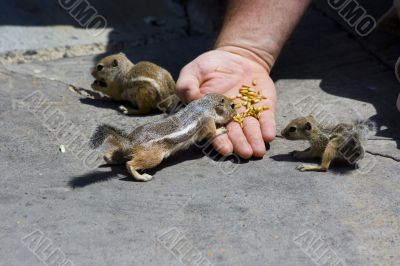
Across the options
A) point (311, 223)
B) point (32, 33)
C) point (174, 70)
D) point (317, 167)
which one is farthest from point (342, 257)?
point (32, 33)

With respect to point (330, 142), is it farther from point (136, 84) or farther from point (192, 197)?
point (136, 84)

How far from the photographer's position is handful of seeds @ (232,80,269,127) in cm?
460

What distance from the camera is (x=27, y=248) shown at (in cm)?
341

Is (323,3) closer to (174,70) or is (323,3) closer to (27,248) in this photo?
A: (174,70)

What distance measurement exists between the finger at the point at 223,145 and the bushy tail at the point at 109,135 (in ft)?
2.01

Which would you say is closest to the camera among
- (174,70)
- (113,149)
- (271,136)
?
(113,149)

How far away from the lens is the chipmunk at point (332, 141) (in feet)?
13.6

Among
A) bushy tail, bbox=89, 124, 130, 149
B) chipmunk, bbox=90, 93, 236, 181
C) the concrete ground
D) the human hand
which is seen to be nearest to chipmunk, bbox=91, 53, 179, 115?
the concrete ground

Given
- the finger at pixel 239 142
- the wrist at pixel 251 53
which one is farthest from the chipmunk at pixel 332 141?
the wrist at pixel 251 53

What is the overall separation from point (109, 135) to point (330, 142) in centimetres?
133

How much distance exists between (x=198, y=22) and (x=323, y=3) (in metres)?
1.33

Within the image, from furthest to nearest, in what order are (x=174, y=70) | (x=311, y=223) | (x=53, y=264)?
(x=174, y=70) < (x=311, y=223) < (x=53, y=264)

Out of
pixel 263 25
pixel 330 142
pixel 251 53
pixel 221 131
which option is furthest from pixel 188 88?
pixel 263 25

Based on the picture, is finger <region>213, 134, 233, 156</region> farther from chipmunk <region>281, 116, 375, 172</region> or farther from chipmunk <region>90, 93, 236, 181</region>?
chipmunk <region>281, 116, 375, 172</region>
